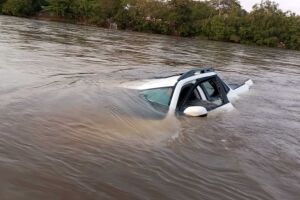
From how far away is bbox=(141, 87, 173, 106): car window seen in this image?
29.3ft

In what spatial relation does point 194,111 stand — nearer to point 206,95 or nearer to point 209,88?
point 206,95

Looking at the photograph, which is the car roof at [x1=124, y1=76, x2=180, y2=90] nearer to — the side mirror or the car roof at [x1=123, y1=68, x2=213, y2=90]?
the car roof at [x1=123, y1=68, x2=213, y2=90]

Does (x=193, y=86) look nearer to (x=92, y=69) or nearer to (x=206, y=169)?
(x=206, y=169)

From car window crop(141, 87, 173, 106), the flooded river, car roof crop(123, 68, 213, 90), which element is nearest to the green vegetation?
the flooded river

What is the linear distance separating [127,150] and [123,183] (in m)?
1.25

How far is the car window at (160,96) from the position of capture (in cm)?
892

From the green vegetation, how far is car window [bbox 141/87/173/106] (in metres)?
57.6

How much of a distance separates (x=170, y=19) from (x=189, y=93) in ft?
199

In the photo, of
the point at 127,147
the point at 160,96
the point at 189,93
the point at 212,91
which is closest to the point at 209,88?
the point at 212,91

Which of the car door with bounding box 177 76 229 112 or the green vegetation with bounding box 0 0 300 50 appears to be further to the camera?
the green vegetation with bounding box 0 0 300 50

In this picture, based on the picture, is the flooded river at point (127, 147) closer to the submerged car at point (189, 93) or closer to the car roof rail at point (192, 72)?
the submerged car at point (189, 93)

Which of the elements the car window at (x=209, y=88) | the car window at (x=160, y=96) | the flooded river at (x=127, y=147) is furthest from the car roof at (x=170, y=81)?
the flooded river at (x=127, y=147)

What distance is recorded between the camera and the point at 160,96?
29.8ft

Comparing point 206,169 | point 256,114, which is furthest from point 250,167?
point 256,114
